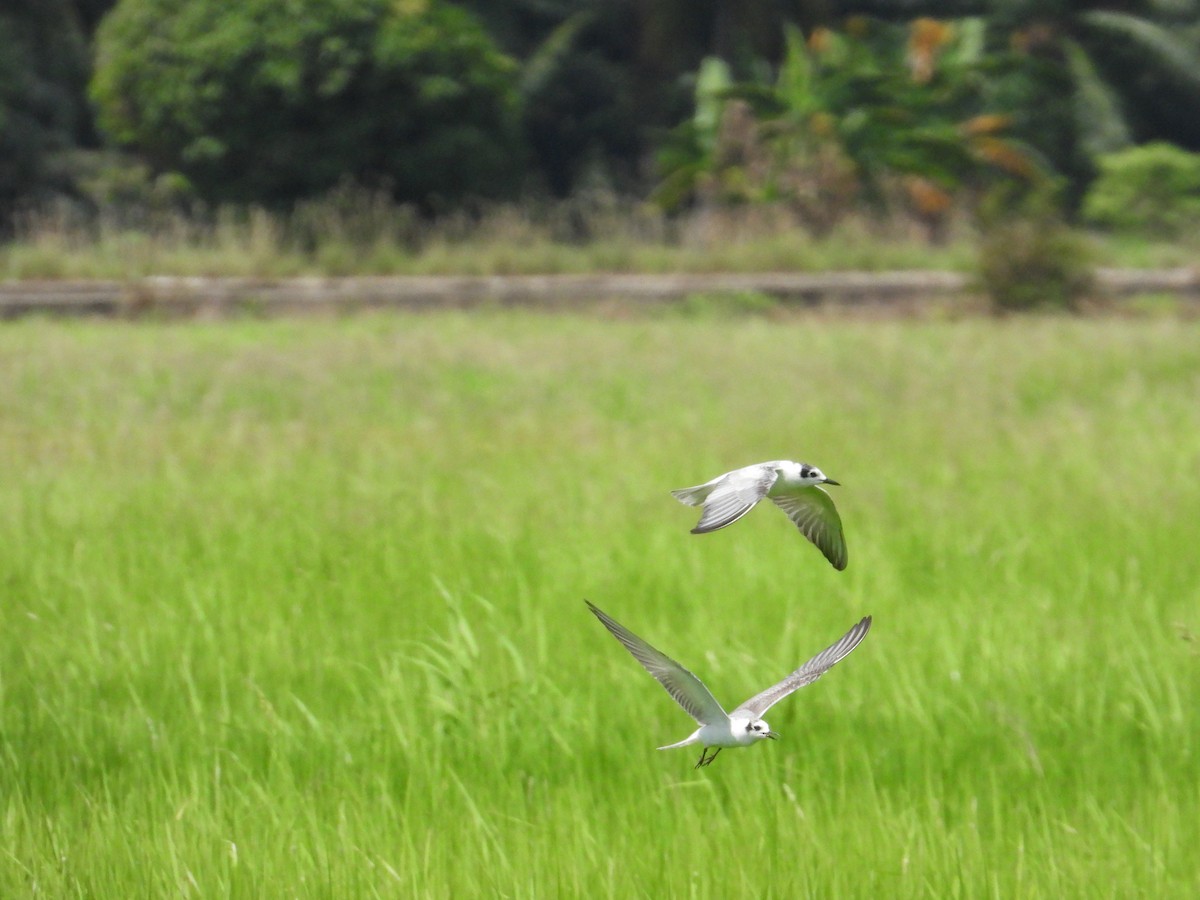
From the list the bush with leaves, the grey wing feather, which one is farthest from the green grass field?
the bush with leaves

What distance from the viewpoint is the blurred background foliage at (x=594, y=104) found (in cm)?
1619

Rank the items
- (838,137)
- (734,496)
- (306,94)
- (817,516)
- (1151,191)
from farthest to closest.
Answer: (1151,191)
(838,137)
(306,94)
(817,516)
(734,496)

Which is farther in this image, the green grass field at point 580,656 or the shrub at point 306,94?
the shrub at point 306,94

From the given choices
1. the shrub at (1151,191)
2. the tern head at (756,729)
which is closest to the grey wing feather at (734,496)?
the tern head at (756,729)

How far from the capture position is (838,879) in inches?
69.8

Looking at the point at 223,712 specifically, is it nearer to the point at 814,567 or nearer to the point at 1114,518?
the point at 814,567

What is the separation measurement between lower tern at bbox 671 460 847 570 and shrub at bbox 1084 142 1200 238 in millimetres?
20233

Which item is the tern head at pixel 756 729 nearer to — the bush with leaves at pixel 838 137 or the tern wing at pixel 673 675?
the tern wing at pixel 673 675

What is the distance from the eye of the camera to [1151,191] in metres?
19.9

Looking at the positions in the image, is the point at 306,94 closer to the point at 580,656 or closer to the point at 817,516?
the point at 580,656

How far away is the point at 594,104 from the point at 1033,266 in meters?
13.7

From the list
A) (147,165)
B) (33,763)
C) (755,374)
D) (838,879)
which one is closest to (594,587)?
(33,763)

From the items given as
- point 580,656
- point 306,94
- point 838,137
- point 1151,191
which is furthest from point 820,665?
point 1151,191

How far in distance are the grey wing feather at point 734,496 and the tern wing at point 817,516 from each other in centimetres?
5
